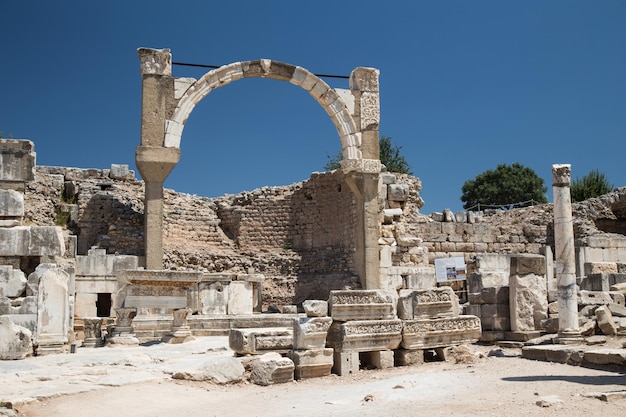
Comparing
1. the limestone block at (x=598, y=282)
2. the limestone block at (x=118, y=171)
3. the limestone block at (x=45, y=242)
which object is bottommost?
the limestone block at (x=598, y=282)

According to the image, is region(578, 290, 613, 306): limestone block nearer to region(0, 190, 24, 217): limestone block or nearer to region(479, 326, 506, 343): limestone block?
region(479, 326, 506, 343): limestone block

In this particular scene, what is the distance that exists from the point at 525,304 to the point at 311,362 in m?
4.30

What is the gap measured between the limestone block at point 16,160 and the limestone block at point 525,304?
276 inches

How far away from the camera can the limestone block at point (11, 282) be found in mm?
7805

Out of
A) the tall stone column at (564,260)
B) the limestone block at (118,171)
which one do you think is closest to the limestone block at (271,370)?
the tall stone column at (564,260)

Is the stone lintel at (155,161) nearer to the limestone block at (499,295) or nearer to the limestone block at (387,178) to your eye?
the limestone block at (387,178)

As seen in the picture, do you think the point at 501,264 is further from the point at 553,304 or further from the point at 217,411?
the point at 217,411

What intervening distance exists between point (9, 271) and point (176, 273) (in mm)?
2389

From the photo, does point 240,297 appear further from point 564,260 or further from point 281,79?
point 281,79

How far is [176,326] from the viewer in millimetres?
9602

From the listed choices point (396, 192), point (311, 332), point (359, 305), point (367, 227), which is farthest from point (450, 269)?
point (311, 332)

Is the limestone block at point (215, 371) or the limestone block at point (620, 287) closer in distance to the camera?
the limestone block at point (215, 371)

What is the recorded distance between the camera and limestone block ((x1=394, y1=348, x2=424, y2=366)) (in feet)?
25.8

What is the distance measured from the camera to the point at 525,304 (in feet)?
33.1
